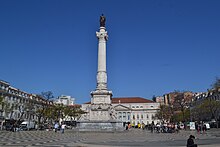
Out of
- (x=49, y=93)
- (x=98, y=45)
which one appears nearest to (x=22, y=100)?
(x=49, y=93)

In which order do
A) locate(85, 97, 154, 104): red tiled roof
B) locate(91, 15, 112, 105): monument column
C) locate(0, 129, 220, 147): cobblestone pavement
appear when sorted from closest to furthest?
locate(0, 129, 220, 147): cobblestone pavement
locate(91, 15, 112, 105): monument column
locate(85, 97, 154, 104): red tiled roof

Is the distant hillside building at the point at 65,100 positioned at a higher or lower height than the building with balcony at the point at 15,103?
higher

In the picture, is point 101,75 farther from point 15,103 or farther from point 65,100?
point 65,100

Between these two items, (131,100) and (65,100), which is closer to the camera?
(131,100)

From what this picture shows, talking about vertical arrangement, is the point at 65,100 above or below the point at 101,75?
above

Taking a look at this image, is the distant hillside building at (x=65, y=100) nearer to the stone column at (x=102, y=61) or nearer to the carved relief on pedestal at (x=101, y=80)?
the stone column at (x=102, y=61)

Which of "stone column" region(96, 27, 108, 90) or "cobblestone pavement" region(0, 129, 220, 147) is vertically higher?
"stone column" region(96, 27, 108, 90)

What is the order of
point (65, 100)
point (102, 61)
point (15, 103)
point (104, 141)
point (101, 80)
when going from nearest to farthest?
point (104, 141), point (101, 80), point (102, 61), point (15, 103), point (65, 100)

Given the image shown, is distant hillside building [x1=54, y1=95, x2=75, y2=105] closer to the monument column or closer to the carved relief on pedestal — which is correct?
the monument column

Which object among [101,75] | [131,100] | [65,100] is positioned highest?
[65,100]

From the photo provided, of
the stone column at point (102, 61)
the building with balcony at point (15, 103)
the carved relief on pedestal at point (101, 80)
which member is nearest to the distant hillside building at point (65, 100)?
the building with balcony at point (15, 103)

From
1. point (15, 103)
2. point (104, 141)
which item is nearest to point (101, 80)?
point (104, 141)

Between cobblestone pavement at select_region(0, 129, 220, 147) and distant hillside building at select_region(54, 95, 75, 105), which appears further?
distant hillside building at select_region(54, 95, 75, 105)

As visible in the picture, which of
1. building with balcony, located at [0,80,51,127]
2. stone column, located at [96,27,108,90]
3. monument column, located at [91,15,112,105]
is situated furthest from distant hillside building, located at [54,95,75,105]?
stone column, located at [96,27,108,90]
